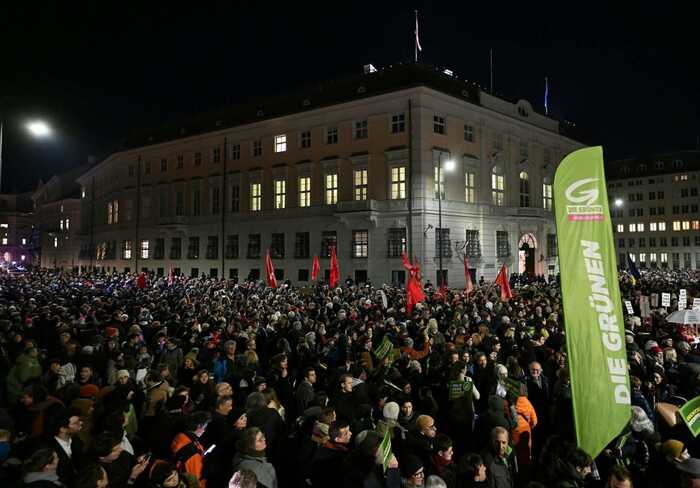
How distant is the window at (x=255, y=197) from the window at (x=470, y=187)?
1867cm

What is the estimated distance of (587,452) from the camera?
206 inches

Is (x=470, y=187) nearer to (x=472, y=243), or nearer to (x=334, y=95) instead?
(x=472, y=243)

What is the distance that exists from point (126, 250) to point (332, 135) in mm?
32293

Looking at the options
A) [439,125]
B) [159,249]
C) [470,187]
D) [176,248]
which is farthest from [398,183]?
[159,249]

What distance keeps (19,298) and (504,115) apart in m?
36.9

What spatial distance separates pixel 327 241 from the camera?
40125 mm

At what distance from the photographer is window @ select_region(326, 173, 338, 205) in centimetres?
4053

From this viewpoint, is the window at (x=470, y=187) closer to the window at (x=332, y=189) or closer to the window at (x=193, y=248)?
the window at (x=332, y=189)

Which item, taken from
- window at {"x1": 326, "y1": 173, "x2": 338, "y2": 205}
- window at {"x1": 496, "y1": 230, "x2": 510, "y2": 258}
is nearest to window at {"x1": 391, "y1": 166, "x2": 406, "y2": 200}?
window at {"x1": 326, "y1": 173, "x2": 338, "y2": 205}

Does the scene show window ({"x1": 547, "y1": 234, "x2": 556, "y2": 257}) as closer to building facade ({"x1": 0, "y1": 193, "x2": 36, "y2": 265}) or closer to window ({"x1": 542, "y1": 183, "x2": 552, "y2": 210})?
window ({"x1": 542, "y1": 183, "x2": 552, "y2": 210})

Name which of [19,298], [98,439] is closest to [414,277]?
[98,439]

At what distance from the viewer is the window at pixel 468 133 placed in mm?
39750

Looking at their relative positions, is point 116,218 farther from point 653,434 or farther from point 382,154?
point 653,434

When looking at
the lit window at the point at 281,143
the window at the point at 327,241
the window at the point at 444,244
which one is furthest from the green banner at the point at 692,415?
the lit window at the point at 281,143
